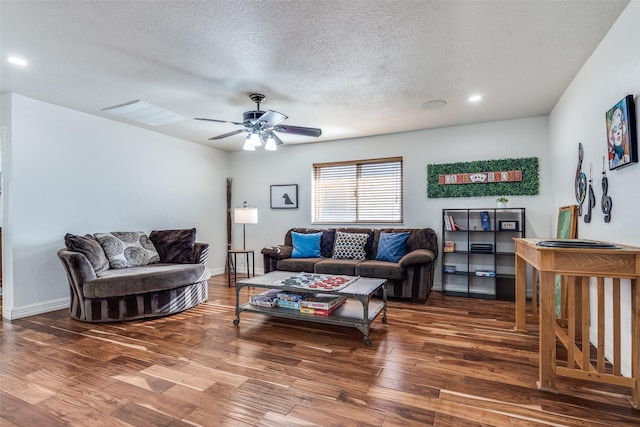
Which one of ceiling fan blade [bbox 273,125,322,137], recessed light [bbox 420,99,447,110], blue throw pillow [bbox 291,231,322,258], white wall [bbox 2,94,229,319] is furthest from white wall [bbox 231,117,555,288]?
ceiling fan blade [bbox 273,125,322,137]

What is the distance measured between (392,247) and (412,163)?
1.40m

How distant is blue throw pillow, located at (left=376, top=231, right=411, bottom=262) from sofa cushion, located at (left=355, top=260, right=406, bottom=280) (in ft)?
0.59

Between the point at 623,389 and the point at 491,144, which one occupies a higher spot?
the point at 491,144

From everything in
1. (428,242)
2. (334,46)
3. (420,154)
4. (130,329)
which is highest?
(334,46)

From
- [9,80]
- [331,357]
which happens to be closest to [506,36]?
[331,357]

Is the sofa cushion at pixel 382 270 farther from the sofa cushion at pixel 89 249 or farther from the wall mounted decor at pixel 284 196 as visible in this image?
the sofa cushion at pixel 89 249

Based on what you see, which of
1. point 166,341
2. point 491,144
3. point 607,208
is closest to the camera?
point 607,208

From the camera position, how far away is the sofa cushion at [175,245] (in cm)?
440

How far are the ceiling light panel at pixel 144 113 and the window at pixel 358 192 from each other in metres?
2.44

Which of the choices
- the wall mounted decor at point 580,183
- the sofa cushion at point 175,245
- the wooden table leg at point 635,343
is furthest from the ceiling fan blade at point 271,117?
the wooden table leg at point 635,343

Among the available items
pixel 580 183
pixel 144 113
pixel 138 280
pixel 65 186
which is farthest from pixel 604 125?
pixel 65 186

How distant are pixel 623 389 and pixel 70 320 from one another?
473cm

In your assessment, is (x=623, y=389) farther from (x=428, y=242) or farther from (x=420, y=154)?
(x=420, y=154)

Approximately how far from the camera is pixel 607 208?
2387mm
